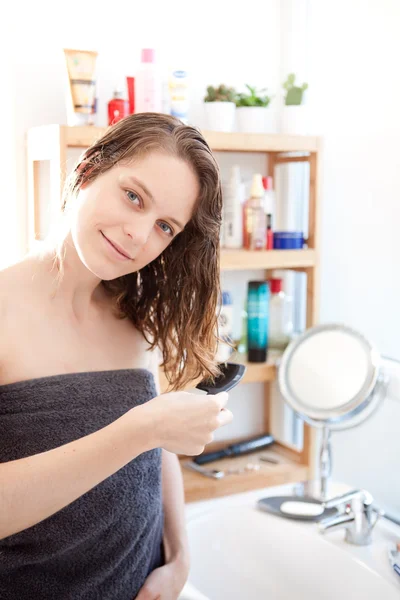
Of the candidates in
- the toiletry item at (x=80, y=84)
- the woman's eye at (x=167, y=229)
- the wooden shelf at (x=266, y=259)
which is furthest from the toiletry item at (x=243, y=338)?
the woman's eye at (x=167, y=229)

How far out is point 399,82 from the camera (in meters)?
1.68

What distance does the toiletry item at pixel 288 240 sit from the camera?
181 cm

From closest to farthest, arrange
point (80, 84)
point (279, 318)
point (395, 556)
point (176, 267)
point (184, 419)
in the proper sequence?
point (184, 419)
point (176, 267)
point (395, 556)
point (80, 84)
point (279, 318)

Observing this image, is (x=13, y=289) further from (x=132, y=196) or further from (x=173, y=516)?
(x=173, y=516)

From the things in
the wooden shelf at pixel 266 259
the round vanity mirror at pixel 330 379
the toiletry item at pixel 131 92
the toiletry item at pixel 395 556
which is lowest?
the toiletry item at pixel 395 556

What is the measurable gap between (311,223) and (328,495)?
69 cm

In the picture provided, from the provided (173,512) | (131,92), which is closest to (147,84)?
(131,92)

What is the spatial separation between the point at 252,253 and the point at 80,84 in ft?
1.84

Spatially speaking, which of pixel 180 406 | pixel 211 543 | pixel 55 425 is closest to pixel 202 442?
pixel 180 406

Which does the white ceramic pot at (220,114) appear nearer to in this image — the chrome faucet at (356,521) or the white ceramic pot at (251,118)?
the white ceramic pot at (251,118)

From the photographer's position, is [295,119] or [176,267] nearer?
[176,267]

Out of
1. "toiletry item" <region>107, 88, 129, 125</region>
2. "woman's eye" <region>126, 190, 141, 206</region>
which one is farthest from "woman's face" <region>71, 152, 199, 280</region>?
"toiletry item" <region>107, 88, 129, 125</region>

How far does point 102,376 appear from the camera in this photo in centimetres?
114

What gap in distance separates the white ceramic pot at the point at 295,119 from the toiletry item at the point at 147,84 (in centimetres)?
38
